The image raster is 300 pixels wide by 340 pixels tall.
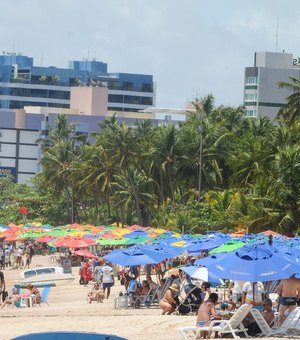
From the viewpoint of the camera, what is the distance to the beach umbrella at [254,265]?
931 inches

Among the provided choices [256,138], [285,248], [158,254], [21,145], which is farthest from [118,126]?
[21,145]

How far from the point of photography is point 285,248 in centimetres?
2698

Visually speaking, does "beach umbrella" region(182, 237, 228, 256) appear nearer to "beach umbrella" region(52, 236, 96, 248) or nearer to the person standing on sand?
the person standing on sand

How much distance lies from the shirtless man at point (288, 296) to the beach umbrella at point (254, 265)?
0.58 feet

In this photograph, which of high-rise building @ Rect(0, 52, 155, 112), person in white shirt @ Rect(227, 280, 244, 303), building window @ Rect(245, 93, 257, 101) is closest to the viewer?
person in white shirt @ Rect(227, 280, 244, 303)

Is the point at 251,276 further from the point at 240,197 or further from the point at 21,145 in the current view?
the point at 21,145

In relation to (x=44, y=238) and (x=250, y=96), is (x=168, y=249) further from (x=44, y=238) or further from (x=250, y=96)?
(x=250, y=96)

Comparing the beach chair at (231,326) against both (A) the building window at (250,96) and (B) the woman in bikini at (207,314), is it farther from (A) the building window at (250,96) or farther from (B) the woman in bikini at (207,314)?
(A) the building window at (250,96)

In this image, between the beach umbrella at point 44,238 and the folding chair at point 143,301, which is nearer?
the folding chair at point 143,301

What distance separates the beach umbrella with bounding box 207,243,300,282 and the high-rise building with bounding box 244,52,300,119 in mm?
143808

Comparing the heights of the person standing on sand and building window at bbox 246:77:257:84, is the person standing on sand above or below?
below

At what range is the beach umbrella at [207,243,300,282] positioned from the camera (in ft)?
77.6

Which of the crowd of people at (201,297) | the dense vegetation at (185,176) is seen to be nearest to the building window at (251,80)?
the dense vegetation at (185,176)

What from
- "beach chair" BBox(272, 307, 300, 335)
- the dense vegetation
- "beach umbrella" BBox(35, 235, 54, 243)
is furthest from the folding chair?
"beach umbrella" BBox(35, 235, 54, 243)
